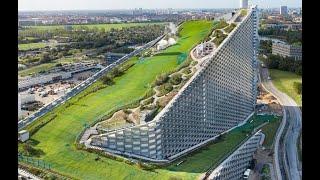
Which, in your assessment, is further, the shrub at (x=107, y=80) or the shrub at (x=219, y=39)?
the shrub at (x=107, y=80)

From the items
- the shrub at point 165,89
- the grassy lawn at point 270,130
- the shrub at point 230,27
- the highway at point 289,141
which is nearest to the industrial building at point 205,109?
the shrub at point 230,27

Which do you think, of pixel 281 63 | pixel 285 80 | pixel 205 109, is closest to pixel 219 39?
pixel 205 109

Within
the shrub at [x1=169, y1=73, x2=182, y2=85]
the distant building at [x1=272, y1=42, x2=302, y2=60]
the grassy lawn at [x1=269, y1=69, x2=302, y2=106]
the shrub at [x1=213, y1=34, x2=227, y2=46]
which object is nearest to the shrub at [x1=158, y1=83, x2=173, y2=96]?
the shrub at [x1=169, y1=73, x2=182, y2=85]

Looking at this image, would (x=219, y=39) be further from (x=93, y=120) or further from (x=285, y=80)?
(x=285, y=80)

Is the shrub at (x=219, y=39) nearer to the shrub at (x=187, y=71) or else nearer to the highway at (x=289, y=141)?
the shrub at (x=187, y=71)

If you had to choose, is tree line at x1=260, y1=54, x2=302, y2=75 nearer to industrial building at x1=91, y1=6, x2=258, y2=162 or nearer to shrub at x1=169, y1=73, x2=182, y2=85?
industrial building at x1=91, y1=6, x2=258, y2=162
